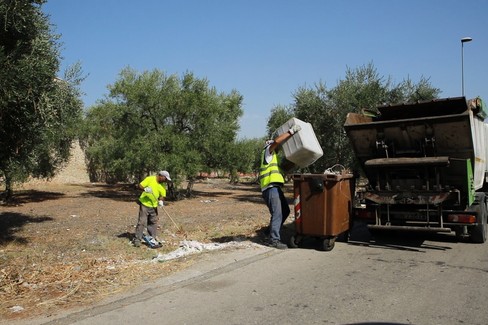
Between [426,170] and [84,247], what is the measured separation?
6563 millimetres

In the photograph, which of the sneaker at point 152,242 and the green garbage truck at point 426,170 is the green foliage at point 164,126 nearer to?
the sneaker at point 152,242

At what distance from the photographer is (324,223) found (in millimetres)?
7586

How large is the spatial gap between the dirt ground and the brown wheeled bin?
1372 mm

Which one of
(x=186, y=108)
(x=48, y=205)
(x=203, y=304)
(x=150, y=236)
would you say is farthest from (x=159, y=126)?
(x=203, y=304)

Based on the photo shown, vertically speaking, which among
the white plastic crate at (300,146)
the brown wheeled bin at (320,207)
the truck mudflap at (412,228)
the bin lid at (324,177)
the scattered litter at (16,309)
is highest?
the white plastic crate at (300,146)

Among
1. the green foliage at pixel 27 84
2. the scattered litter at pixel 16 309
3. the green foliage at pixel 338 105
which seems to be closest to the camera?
the scattered litter at pixel 16 309

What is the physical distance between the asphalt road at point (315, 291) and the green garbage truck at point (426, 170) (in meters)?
0.72

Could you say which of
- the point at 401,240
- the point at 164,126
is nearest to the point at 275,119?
the point at 164,126

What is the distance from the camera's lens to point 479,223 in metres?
8.05

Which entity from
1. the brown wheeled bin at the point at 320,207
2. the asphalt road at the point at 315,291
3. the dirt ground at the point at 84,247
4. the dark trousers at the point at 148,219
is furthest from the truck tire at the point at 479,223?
the dark trousers at the point at 148,219

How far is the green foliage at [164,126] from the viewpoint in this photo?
17.0 meters

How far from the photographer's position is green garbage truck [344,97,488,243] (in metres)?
7.71

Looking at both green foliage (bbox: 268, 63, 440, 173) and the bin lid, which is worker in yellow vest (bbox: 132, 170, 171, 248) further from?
green foliage (bbox: 268, 63, 440, 173)

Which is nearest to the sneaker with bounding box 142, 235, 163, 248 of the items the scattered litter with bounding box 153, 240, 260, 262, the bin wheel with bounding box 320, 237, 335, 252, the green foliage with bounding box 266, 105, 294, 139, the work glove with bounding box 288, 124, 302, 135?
the scattered litter with bounding box 153, 240, 260, 262
